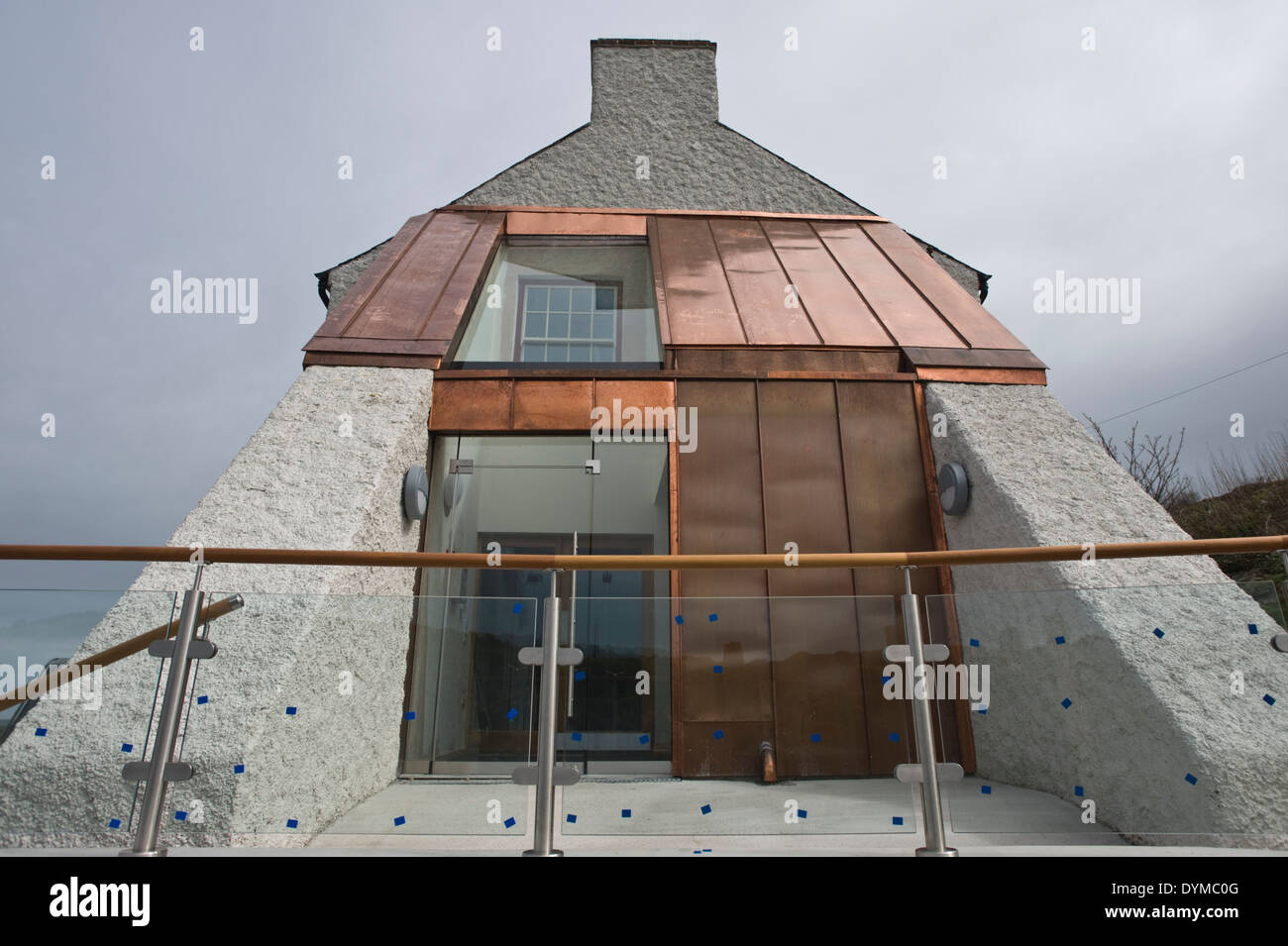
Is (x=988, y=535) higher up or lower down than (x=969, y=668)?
higher up

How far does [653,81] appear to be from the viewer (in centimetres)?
1244

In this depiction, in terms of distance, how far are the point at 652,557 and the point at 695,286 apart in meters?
5.88

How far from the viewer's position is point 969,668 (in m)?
3.43

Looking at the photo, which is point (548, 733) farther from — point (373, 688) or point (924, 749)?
point (924, 749)

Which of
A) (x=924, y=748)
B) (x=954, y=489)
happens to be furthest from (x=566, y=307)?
(x=924, y=748)

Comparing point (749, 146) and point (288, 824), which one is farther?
point (749, 146)

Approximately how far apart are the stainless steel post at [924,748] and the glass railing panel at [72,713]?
134 inches

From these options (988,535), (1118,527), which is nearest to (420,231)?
(988,535)

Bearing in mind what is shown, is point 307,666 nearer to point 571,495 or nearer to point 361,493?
point 361,493

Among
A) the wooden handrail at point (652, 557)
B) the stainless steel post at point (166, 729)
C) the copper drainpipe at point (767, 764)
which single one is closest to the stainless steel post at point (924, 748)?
the wooden handrail at point (652, 557)

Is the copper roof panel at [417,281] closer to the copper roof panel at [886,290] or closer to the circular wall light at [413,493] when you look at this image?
the circular wall light at [413,493]

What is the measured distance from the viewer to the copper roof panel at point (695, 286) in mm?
7500

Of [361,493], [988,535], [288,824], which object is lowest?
[288,824]
